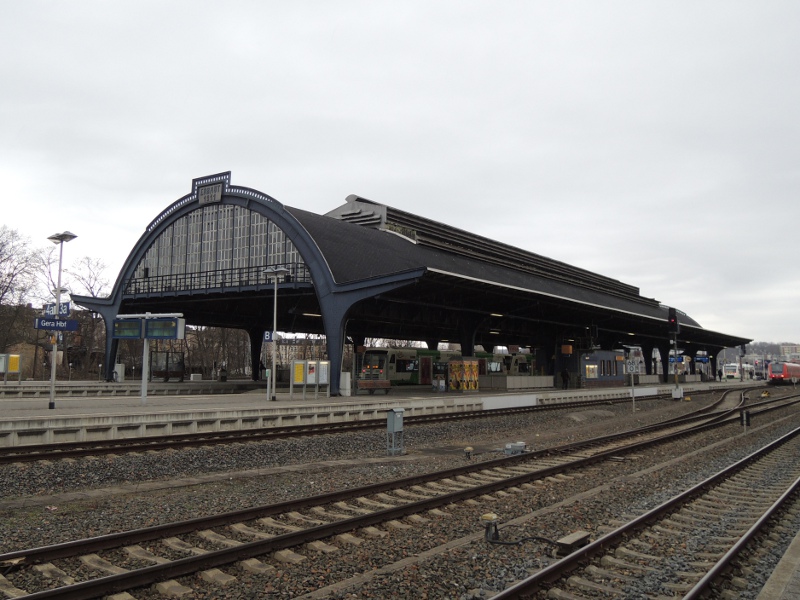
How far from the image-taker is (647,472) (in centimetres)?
1473

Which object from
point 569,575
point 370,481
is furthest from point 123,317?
point 569,575

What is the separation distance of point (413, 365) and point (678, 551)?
142 ft

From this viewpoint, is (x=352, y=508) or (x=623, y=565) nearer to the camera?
(x=623, y=565)

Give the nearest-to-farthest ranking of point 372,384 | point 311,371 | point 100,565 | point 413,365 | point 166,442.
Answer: point 100,565 → point 166,442 → point 311,371 → point 372,384 → point 413,365

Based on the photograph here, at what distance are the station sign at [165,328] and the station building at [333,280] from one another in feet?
22.3

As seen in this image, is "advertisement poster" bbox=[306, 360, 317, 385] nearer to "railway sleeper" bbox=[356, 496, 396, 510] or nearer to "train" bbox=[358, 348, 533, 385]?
Answer: "train" bbox=[358, 348, 533, 385]

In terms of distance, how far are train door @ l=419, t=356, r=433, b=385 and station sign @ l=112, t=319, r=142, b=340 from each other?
2886 cm

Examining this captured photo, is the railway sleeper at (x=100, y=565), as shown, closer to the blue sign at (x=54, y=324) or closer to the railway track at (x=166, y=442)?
the railway track at (x=166, y=442)

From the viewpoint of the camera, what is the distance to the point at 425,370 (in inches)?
2071

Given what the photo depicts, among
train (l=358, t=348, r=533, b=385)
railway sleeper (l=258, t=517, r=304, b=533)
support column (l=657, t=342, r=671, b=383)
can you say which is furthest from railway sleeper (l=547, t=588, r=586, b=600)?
support column (l=657, t=342, r=671, b=383)

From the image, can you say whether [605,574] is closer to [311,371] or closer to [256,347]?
[311,371]

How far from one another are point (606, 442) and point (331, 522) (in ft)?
44.6

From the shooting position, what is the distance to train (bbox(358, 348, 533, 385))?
41.0 m

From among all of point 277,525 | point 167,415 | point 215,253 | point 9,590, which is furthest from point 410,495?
point 215,253
